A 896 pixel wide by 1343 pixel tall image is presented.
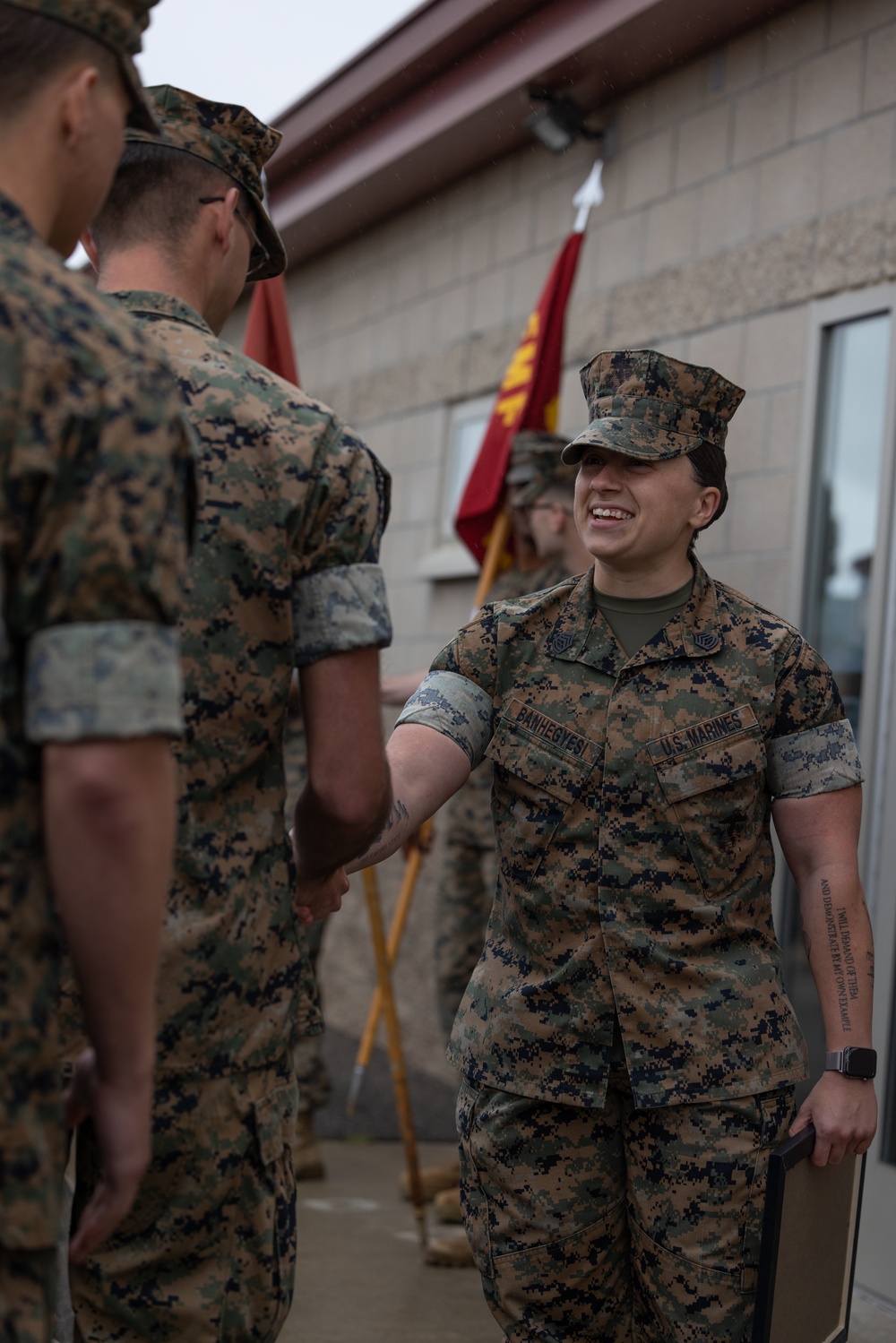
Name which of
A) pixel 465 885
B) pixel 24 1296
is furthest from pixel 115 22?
pixel 465 885

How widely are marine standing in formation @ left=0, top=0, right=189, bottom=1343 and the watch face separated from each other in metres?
1.66

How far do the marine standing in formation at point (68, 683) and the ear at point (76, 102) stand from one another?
4 cm

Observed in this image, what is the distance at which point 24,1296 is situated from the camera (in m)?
1.24

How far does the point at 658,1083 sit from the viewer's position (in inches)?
98.9

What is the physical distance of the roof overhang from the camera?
551cm

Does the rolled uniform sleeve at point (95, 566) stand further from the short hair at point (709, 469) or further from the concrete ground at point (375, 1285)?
the concrete ground at point (375, 1285)

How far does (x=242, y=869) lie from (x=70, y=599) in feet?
2.40

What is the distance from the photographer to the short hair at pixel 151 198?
1.99 metres

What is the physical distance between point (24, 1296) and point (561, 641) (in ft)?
5.68

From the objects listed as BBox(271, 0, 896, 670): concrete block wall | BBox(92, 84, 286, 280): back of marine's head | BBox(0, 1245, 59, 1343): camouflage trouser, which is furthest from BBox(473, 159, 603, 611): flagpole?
BBox(0, 1245, 59, 1343): camouflage trouser

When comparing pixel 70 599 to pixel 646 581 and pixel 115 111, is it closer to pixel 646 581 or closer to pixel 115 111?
pixel 115 111

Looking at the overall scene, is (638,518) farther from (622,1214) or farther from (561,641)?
(622,1214)

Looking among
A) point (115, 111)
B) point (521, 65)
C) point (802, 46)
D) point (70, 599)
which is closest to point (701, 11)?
point (802, 46)

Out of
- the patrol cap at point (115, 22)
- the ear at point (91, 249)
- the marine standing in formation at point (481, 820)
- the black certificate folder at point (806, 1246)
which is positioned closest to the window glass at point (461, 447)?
the marine standing in formation at point (481, 820)
